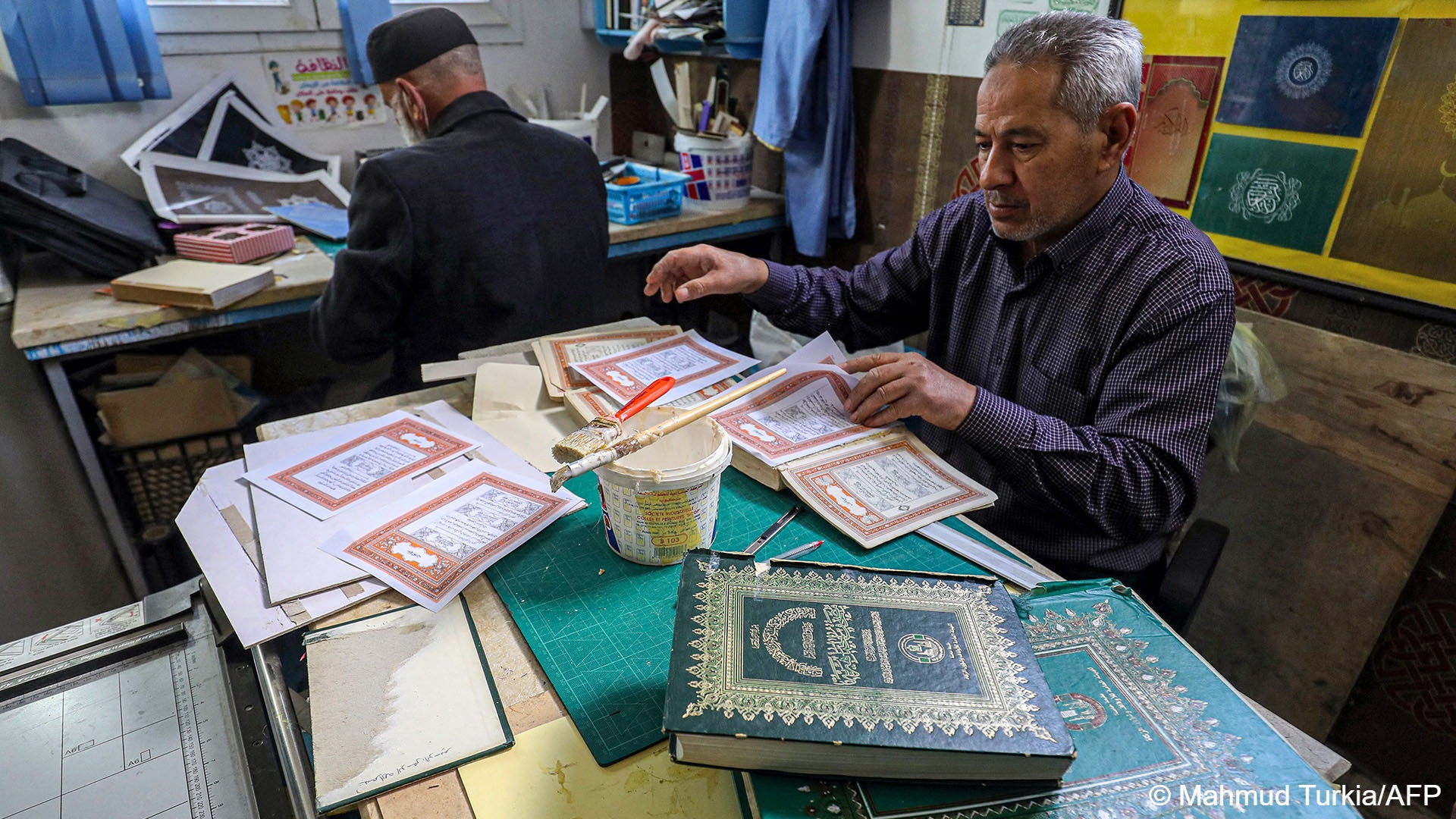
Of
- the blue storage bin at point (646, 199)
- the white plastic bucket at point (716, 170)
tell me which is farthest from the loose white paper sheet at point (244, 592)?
the white plastic bucket at point (716, 170)

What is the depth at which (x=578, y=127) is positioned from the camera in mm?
2795

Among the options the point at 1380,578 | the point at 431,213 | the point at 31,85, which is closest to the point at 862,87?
the point at 431,213

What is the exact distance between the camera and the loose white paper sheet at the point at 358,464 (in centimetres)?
104

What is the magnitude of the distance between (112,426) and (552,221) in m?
1.23

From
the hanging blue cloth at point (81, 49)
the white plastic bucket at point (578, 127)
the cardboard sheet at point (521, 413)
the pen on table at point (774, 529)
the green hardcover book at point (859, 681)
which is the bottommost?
the pen on table at point (774, 529)

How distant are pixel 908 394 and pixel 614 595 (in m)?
0.55

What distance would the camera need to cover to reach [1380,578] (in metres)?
1.51

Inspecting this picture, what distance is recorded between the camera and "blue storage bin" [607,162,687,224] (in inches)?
92.9

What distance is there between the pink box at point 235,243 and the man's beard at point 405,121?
0.47 metres

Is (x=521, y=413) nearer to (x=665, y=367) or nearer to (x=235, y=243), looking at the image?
(x=665, y=367)

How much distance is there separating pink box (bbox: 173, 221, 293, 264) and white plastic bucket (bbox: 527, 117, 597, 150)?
3.34 ft

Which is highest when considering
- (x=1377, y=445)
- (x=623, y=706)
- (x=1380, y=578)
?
(x=623, y=706)

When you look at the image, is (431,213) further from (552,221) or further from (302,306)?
(302,306)

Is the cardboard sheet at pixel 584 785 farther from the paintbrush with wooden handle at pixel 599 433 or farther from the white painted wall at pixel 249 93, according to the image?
the white painted wall at pixel 249 93
